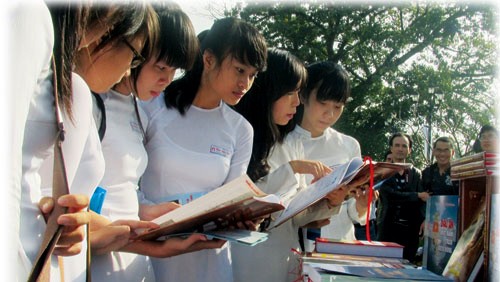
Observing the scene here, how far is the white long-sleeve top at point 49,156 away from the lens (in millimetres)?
694

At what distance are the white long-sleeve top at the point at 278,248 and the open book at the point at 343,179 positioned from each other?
30 centimetres

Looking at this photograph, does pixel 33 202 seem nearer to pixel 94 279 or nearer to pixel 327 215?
pixel 94 279

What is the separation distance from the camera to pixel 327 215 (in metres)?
1.78

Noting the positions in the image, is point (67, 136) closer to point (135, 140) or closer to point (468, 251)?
point (135, 140)

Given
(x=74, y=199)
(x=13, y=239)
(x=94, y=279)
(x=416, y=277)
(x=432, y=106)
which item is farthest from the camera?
(x=432, y=106)

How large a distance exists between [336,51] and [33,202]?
12.5 metres

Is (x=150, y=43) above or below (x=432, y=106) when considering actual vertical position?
below

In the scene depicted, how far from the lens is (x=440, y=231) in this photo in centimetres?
113

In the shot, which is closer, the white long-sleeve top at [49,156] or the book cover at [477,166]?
the white long-sleeve top at [49,156]

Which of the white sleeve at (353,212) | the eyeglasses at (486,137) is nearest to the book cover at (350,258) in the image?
the white sleeve at (353,212)

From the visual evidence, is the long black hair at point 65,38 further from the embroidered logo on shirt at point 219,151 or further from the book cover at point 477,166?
the embroidered logo on shirt at point 219,151

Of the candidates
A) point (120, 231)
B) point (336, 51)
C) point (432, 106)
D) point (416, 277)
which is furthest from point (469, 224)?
point (336, 51)

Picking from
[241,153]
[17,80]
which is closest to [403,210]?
[241,153]

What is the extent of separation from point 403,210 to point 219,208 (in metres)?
3.92
